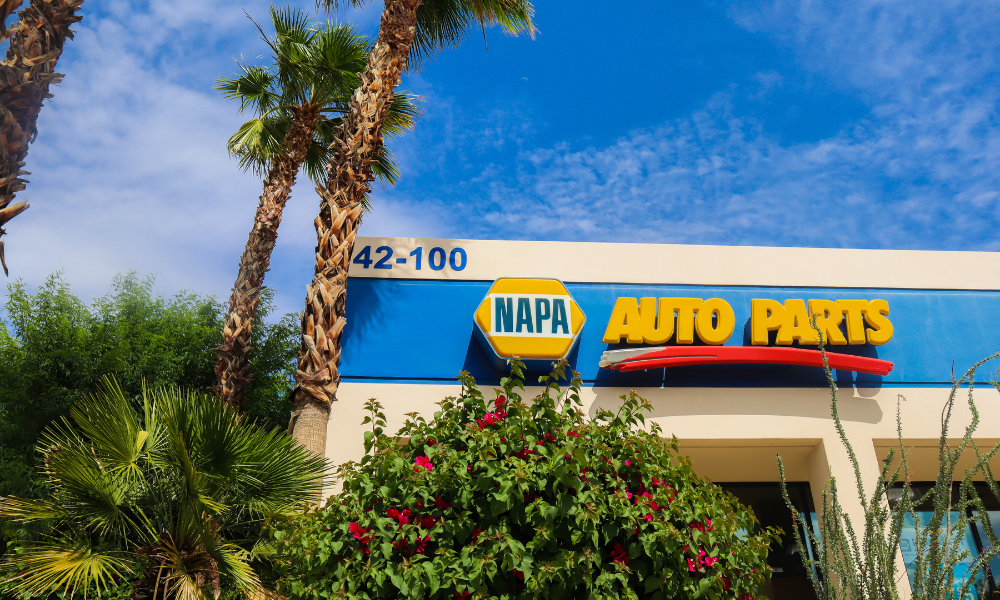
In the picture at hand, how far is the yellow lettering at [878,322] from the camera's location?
9.59 meters

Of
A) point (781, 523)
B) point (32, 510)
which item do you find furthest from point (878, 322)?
point (32, 510)

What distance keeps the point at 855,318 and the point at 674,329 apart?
2.92 m

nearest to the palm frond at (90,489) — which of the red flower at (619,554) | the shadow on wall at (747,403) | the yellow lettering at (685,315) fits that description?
the red flower at (619,554)

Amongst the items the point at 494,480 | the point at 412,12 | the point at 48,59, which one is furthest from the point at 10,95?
the point at 412,12

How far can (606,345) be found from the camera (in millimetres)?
9594

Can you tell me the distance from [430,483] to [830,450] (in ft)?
25.0

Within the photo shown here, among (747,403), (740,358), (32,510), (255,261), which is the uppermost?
(255,261)

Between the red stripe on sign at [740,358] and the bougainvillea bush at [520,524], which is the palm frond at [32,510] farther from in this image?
the red stripe on sign at [740,358]

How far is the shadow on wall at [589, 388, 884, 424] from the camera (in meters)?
9.23

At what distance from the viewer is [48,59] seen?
5.12 metres

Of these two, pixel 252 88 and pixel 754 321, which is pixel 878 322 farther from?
pixel 252 88

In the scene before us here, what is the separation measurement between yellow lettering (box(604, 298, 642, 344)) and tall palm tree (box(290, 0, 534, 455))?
4.03 m

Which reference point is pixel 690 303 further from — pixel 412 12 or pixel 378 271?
pixel 412 12

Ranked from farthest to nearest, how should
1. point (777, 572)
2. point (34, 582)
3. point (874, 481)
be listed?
1. point (777, 572)
2. point (874, 481)
3. point (34, 582)
